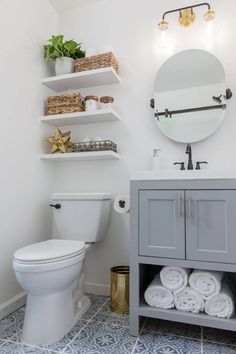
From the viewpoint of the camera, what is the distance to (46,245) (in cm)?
145

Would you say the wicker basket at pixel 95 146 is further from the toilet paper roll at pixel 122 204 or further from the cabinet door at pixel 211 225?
the cabinet door at pixel 211 225

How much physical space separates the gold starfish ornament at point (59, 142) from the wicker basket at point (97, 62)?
0.52 m

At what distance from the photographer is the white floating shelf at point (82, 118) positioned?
1.80 m

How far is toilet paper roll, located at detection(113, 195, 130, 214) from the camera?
163 centimetres

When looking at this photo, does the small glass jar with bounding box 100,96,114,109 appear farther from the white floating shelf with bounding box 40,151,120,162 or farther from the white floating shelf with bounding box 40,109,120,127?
the white floating shelf with bounding box 40,151,120,162

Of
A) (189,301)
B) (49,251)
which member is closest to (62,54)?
(49,251)

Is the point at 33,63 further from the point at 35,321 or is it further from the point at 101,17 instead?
the point at 35,321

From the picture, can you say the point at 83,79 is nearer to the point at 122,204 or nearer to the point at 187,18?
the point at 187,18

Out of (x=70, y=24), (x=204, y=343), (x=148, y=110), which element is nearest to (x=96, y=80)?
(x=148, y=110)

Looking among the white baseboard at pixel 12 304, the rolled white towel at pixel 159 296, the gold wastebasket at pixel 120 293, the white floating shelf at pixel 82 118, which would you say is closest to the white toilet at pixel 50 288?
the gold wastebasket at pixel 120 293

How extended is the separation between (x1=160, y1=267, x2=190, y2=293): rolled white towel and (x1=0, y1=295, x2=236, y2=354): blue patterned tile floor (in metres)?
0.26

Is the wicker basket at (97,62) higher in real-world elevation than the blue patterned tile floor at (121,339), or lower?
higher

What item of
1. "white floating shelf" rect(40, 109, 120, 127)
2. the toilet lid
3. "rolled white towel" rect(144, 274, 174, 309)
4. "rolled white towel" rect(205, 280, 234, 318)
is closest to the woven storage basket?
"white floating shelf" rect(40, 109, 120, 127)

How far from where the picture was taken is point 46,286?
1220 mm
